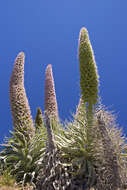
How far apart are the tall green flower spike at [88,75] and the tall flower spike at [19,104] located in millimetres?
2092

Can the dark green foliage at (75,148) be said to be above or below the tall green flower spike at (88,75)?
below

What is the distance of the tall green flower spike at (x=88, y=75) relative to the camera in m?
6.15

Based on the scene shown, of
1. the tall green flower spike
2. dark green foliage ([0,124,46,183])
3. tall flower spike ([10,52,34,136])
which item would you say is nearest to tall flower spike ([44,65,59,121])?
tall flower spike ([10,52,34,136])

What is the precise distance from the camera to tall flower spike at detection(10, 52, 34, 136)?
25.3ft

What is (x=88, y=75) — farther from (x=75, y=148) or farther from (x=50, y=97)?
(x=50, y=97)

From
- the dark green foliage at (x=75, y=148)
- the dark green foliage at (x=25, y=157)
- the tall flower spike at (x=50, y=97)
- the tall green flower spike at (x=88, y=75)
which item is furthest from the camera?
the tall flower spike at (x=50, y=97)

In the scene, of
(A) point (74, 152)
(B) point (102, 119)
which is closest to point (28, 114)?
(A) point (74, 152)

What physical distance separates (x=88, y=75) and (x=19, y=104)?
235 cm

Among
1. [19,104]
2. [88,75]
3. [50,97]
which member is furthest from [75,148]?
[50,97]

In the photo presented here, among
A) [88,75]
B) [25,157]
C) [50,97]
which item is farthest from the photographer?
[50,97]

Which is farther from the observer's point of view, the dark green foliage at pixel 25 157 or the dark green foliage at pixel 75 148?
the dark green foliage at pixel 25 157

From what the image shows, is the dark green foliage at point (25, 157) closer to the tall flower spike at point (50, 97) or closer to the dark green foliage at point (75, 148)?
the dark green foliage at point (75, 148)

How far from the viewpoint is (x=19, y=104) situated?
7723 mm

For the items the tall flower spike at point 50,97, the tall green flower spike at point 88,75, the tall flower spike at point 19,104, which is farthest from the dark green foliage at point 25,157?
the tall green flower spike at point 88,75
